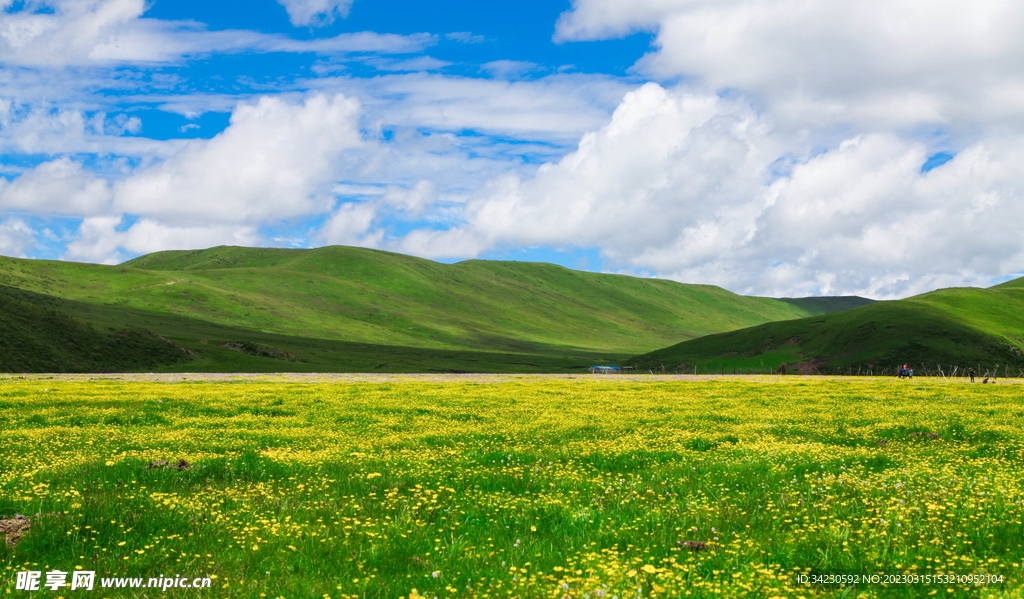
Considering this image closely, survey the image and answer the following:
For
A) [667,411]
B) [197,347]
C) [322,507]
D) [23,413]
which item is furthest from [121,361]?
[322,507]

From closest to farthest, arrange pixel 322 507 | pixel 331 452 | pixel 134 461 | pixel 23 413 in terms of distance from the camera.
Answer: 1. pixel 322 507
2. pixel 134 461
3. pixel 331 452
4. pixel 23 413

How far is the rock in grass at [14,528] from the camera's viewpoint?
9547 mm

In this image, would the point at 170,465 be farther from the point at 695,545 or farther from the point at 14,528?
the point at 695,545

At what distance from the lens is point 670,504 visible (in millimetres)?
11781

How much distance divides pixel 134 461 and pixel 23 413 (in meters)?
17.2

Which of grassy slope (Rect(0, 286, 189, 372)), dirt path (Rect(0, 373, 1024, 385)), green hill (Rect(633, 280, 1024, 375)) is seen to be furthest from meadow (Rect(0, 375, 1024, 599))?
green hill (Rect(633, 280, 1024, 375))

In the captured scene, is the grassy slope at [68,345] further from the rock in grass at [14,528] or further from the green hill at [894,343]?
the green hill at [894,343]

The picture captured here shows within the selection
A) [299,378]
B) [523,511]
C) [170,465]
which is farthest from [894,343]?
[170,465]

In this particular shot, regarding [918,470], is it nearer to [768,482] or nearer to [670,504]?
[768,482]

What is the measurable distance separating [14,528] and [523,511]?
8344 mm

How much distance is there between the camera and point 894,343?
536 ft

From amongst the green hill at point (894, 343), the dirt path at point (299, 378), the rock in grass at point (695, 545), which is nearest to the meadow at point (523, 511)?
the rock in grass at point (695, 545)

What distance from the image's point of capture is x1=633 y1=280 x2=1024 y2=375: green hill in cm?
15362

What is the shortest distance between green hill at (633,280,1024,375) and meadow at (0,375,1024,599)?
442ft
